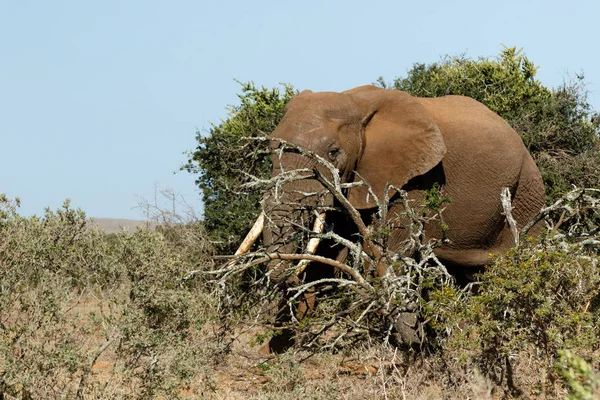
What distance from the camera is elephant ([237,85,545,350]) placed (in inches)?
374

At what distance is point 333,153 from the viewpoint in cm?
952

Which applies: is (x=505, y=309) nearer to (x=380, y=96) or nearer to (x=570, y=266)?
(x=570, y=266)

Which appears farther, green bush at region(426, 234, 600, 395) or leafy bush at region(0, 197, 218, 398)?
leafy bush at region(0, 197, 218, 398)

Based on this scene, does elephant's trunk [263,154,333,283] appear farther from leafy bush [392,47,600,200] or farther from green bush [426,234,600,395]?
leafy bush [392,47,600,200]

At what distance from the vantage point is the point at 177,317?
7.05m

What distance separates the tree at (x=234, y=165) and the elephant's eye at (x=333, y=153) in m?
2.52

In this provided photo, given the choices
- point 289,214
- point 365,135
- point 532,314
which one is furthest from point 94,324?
point 365,135

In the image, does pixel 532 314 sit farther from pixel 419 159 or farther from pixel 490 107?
pixel 490 107

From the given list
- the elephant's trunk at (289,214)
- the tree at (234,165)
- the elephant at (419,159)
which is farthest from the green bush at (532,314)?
the tree at (234,165)

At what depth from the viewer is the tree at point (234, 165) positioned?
43.0 ft

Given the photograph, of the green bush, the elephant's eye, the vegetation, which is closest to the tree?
the vegetation

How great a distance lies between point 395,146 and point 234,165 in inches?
174

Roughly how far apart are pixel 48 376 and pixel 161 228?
310 inches

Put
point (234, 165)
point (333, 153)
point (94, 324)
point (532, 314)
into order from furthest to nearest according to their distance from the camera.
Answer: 1. point (234, 165)
2. point (333, 153)
3. point (94, 324)
4. point (532, 314)
